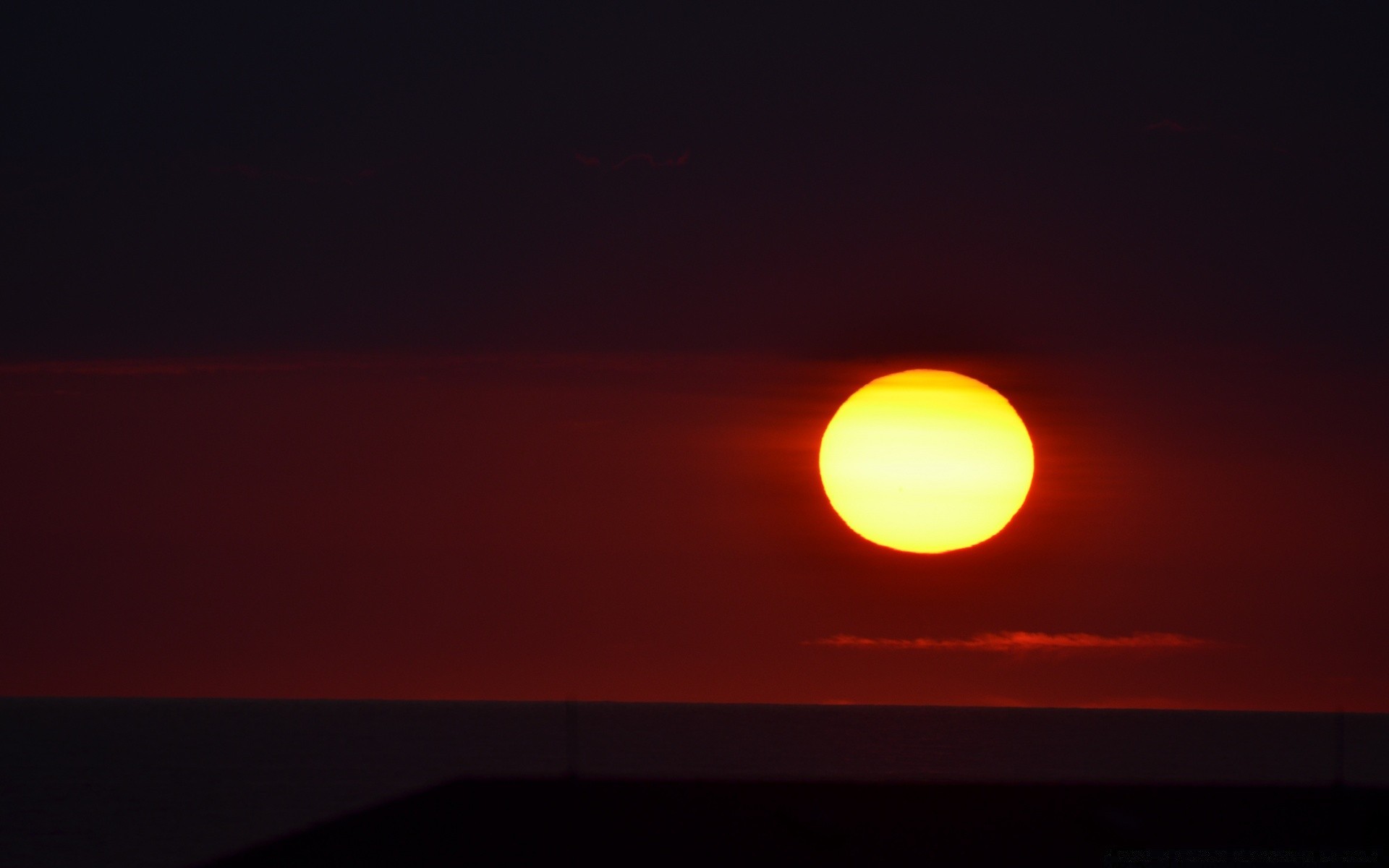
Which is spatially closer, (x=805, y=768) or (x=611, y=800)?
(x=611, y=800)

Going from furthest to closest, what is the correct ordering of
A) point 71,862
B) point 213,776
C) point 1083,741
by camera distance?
point 1083,741 < point 213,776 < point 71,862

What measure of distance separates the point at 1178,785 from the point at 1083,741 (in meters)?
138

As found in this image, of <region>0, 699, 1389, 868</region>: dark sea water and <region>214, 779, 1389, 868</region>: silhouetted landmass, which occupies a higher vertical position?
<region>0, 699, 1389, 868</region>: dark sea water

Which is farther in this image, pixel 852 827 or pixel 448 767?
pixel 448 767

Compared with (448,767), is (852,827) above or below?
below

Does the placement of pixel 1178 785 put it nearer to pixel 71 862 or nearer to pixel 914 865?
pixel 914 865

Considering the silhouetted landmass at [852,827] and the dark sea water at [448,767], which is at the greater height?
the dark sea water at [448,767]

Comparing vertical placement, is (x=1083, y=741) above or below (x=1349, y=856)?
above

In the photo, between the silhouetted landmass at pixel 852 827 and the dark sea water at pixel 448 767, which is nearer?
the silhouetted landmass at pixel 852 827

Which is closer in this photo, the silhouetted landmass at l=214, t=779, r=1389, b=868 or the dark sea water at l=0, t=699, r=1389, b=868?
the silhouetted landmass at l=214, t=779, r=1389, b=868

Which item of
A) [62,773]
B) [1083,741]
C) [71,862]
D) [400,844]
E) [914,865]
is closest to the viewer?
[914,865]

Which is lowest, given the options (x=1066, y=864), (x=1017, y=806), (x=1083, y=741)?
(x=1066, y=864)

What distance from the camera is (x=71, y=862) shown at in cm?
5562

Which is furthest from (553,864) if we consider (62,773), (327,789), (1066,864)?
(62,773)
